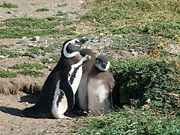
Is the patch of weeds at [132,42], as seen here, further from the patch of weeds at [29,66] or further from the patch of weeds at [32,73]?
the patch of weeds at [32,73]

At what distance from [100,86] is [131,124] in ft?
6.71

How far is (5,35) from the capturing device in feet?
33.9

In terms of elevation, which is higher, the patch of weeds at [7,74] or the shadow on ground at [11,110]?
the patch of weeds at [7,74]

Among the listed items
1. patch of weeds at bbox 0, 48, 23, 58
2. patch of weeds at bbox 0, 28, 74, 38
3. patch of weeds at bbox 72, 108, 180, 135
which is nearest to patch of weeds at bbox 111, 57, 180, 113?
patch of weeds at bbox 72, 108, 180, 135

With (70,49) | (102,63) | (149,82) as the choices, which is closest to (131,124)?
Result: (149,82)

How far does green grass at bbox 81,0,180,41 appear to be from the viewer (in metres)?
9.57

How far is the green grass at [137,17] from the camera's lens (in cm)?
957

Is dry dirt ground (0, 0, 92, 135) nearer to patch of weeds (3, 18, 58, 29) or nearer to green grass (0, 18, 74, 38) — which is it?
green grass (0, 18, 74, 38)

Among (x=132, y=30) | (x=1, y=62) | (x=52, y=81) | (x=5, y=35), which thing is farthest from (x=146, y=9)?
(x=52, y=81)

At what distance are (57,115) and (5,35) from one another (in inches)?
195

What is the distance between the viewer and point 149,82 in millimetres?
5867

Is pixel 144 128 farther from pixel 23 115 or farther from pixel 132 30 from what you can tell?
pixel 132 30

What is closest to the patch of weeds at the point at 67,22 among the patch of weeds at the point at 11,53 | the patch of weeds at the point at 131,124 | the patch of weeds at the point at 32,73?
the patch of weeds at the point at 11,53

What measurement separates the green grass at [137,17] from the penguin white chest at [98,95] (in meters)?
3.01
